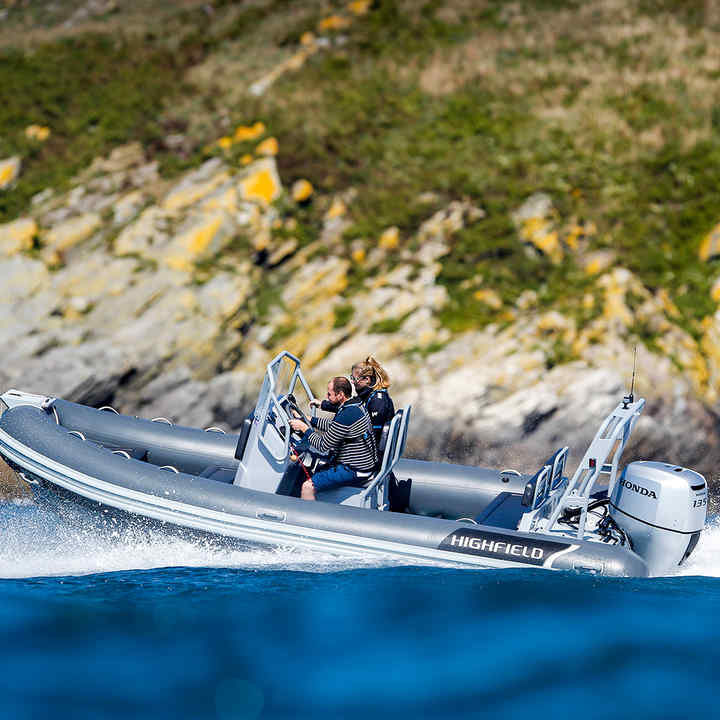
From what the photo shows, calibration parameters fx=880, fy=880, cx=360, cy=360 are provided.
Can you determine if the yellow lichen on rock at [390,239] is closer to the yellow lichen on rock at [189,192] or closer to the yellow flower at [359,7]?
the yellow lichen on rock at [189,192]

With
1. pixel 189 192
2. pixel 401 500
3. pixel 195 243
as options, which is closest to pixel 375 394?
pixel 401 500

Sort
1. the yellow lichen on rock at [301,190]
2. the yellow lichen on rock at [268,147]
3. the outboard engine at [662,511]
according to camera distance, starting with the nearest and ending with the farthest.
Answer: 1. the outboard engine at [662,511]
2. the yellow lichen on rock at [301,190]
3. the yellow lichen on rock at [268,147]

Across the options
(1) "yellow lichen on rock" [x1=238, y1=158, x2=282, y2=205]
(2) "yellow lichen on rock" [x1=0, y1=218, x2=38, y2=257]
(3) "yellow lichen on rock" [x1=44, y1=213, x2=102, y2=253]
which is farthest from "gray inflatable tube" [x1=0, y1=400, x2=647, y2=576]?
(1) "yellow lichen on rock" [x1=238, y1=158, x2=282, y2=205]

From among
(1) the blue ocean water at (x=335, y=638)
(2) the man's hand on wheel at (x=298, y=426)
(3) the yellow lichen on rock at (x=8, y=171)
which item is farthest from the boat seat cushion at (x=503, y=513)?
(3) the yellow lichen on rock at (x=8, y=171)

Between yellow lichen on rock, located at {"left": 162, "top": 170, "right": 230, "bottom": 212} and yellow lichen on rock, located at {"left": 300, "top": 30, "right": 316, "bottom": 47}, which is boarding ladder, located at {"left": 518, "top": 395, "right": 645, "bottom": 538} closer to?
yellow lichen on rock, located at {"left": 162, "top": 170, "right": 230, "bottom": 212}

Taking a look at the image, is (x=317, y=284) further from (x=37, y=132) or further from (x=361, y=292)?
(x=37, y=132)
